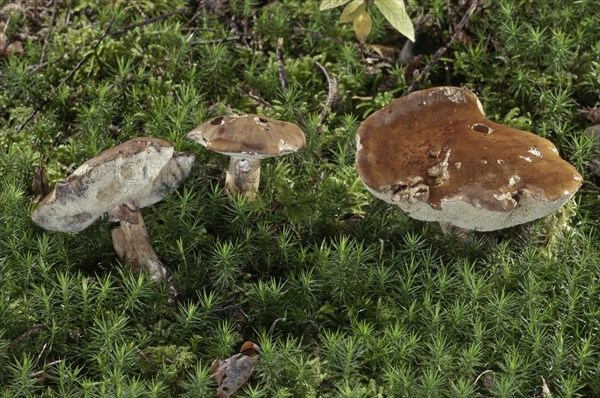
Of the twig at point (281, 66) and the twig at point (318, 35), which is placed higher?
the twig at point (318, 35)

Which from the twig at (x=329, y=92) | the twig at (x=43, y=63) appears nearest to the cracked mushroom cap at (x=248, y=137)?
the twig at (x=329, y=92)

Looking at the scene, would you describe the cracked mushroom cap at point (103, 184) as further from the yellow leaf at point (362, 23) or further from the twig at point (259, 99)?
the yellow leaf at point (362, 23)

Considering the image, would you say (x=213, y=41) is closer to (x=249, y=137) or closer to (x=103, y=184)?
(x=249, y=137)

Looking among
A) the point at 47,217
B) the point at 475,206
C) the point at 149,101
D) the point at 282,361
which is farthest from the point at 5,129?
the point at 475,206

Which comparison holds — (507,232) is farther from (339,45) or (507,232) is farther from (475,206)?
(339,45)

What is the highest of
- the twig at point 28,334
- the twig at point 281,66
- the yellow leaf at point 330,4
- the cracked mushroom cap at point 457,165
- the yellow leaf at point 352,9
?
the yellow leaf at point 330,4

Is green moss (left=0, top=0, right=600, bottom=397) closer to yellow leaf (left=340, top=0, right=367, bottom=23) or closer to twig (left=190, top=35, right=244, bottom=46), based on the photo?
twig (left=190, top=35, right=244, bottom=46)

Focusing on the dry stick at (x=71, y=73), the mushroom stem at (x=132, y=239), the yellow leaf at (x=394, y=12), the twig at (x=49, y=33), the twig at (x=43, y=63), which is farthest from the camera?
the twig at (x=49, y=33)
